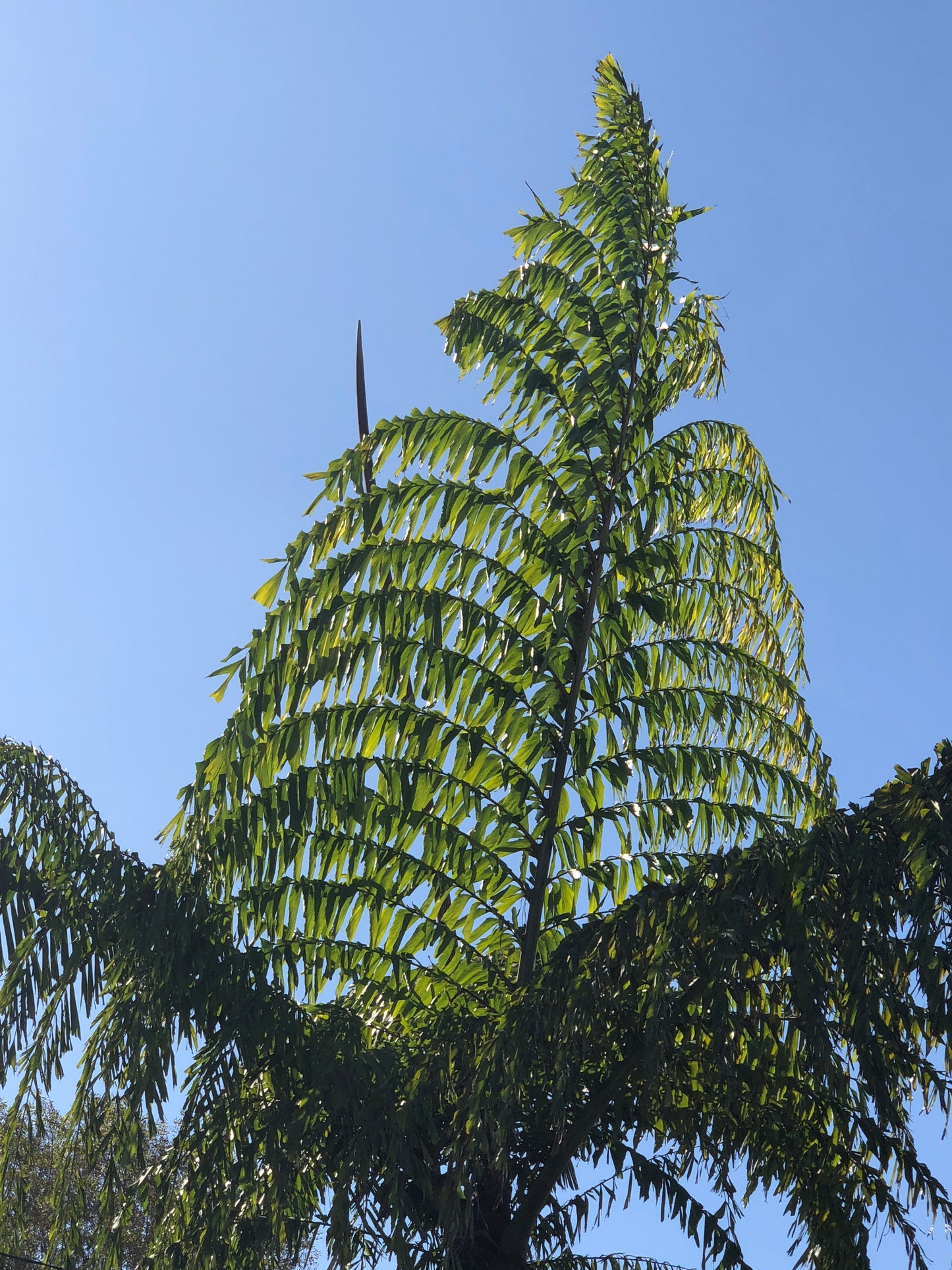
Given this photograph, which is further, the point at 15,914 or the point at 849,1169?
the point at 849,1169

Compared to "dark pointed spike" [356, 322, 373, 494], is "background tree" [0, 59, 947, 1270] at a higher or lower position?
lower

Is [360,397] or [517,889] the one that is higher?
[360,397]

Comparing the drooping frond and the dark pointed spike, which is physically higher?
the dark pointed spike

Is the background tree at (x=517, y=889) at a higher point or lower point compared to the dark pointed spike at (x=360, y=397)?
lower

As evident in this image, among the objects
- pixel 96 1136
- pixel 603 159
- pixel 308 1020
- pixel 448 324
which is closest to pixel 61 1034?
pixel 96 1136

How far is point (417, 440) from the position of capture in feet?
22.6

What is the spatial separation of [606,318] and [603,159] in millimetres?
1236

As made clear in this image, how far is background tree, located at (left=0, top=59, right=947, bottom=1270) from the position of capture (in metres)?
5.15

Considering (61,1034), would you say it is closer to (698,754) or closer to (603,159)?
(698,754)

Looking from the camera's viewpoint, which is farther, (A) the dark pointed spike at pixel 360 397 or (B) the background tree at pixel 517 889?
(A) the dark pointed spike at pixel 360 397

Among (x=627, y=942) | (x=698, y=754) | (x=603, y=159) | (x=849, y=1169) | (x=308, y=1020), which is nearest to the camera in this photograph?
(x=627, y=942)

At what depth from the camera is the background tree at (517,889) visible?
515 cm

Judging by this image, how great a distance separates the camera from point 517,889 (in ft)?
21.5

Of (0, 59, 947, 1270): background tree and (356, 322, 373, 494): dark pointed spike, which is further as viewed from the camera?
(356, 322, 373, 494): dark pointed spike
